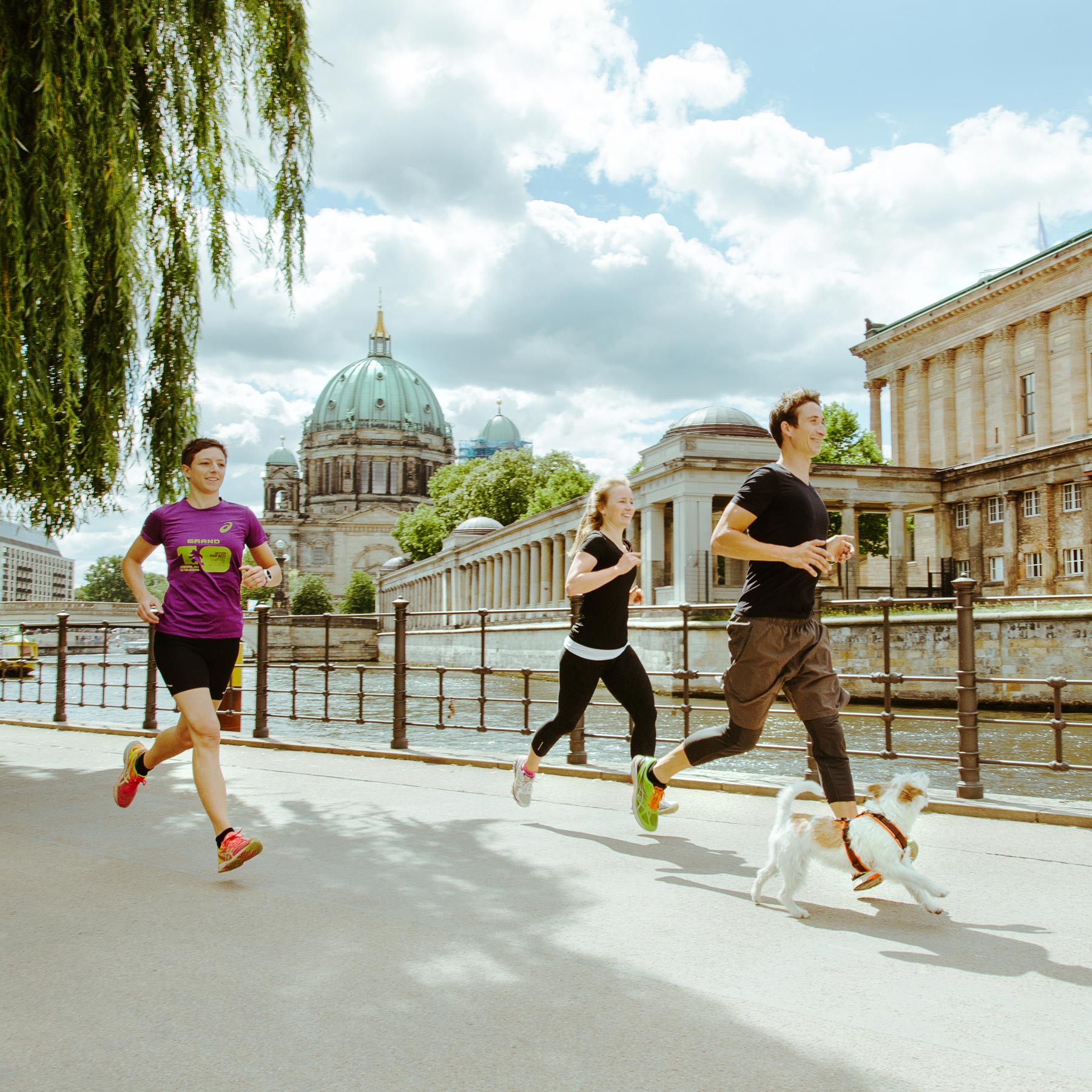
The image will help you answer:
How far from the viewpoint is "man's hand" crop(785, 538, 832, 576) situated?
418 centimetres

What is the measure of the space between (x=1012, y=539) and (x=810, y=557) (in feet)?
142

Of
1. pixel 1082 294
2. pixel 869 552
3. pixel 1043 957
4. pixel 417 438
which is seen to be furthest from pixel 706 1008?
pixel 417 438

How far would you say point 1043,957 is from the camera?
3.49 metres

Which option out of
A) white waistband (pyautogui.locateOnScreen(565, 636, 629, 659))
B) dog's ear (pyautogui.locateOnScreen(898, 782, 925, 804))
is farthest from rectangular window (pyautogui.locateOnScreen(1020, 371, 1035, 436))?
dog's ear (pyautogui.locateOnScreen(898, 782, 925, 804))

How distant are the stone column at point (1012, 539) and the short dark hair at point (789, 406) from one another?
139 ft

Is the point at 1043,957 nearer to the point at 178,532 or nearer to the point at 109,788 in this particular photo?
the point at 178,532

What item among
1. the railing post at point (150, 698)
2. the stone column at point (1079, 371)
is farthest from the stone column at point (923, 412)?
the railing post at point (150, 698)

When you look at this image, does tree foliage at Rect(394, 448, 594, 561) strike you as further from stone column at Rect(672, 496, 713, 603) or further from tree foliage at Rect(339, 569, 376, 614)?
stone column at Rect(672, 496, 713, 603)

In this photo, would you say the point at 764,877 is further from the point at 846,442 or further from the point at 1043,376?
the point at 846,442

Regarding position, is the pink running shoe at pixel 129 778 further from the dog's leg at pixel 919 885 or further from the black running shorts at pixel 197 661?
the dog's leg at pixel 919 885

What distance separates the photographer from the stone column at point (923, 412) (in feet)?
193

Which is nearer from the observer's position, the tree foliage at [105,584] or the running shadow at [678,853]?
the running shadow at [678,853]

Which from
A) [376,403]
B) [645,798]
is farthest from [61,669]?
[376,403]

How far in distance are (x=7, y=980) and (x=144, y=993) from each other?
49 centimetres
